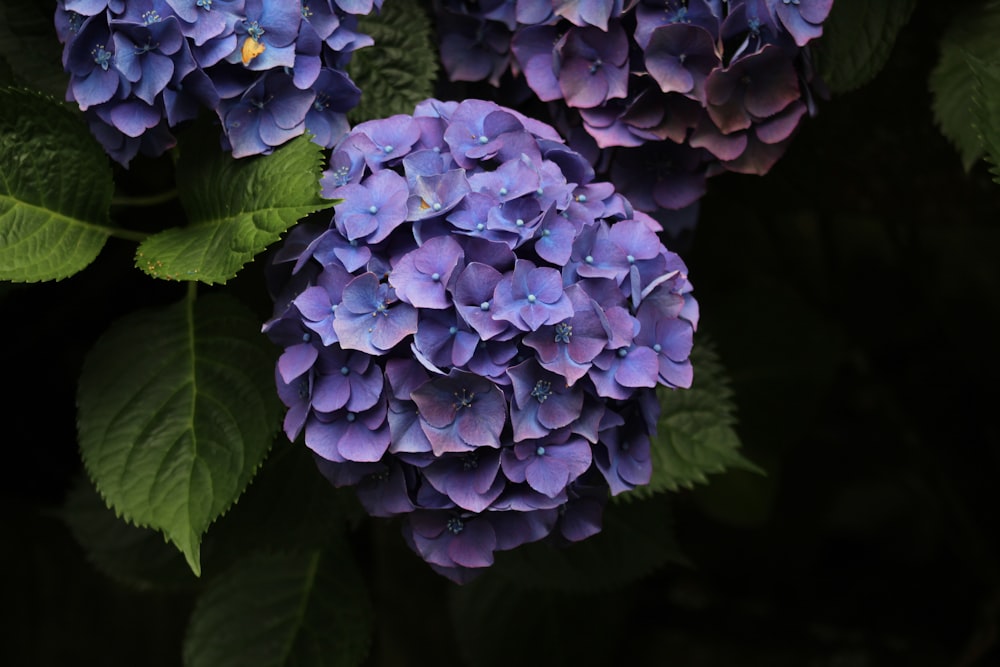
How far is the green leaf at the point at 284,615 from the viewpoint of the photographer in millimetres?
1203

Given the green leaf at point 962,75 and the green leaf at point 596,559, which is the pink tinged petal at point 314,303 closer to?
the green leaf at point 596,559

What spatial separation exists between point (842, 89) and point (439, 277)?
501mm

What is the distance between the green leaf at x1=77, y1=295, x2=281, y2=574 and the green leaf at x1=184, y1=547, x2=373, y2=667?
1.10 feet

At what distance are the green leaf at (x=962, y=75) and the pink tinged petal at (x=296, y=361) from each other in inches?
27.4

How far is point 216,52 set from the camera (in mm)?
888

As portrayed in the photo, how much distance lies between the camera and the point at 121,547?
1294 mm

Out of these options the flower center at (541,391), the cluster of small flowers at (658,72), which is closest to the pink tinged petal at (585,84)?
the cluster of small flowers at (658,72)

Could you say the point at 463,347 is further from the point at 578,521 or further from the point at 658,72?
the point at 658,72

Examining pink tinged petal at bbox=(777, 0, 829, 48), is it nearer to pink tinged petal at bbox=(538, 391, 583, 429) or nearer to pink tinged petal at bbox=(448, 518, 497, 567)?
pink tinged petal at bbox=(538, 391, 583, 429)

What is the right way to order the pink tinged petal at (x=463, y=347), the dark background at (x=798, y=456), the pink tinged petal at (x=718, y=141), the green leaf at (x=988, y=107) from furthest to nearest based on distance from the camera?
the dark background at (x=798, y=456) → the pink tinged petal at (x=718, y=141) → the green leaf at (x=988, y=107) → the pink tinged petal at (x=463, y=347)

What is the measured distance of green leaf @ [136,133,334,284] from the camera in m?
0.86

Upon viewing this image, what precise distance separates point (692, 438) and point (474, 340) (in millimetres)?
382

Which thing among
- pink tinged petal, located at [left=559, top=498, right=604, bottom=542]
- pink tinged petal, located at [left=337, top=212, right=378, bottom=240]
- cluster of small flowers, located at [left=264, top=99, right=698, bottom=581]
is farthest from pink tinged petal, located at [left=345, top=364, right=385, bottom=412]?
pink tinged petal, located at [left=559, top=498, right=604, bottom=542]

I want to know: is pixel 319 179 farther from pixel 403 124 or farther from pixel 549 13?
pixel 549 13
